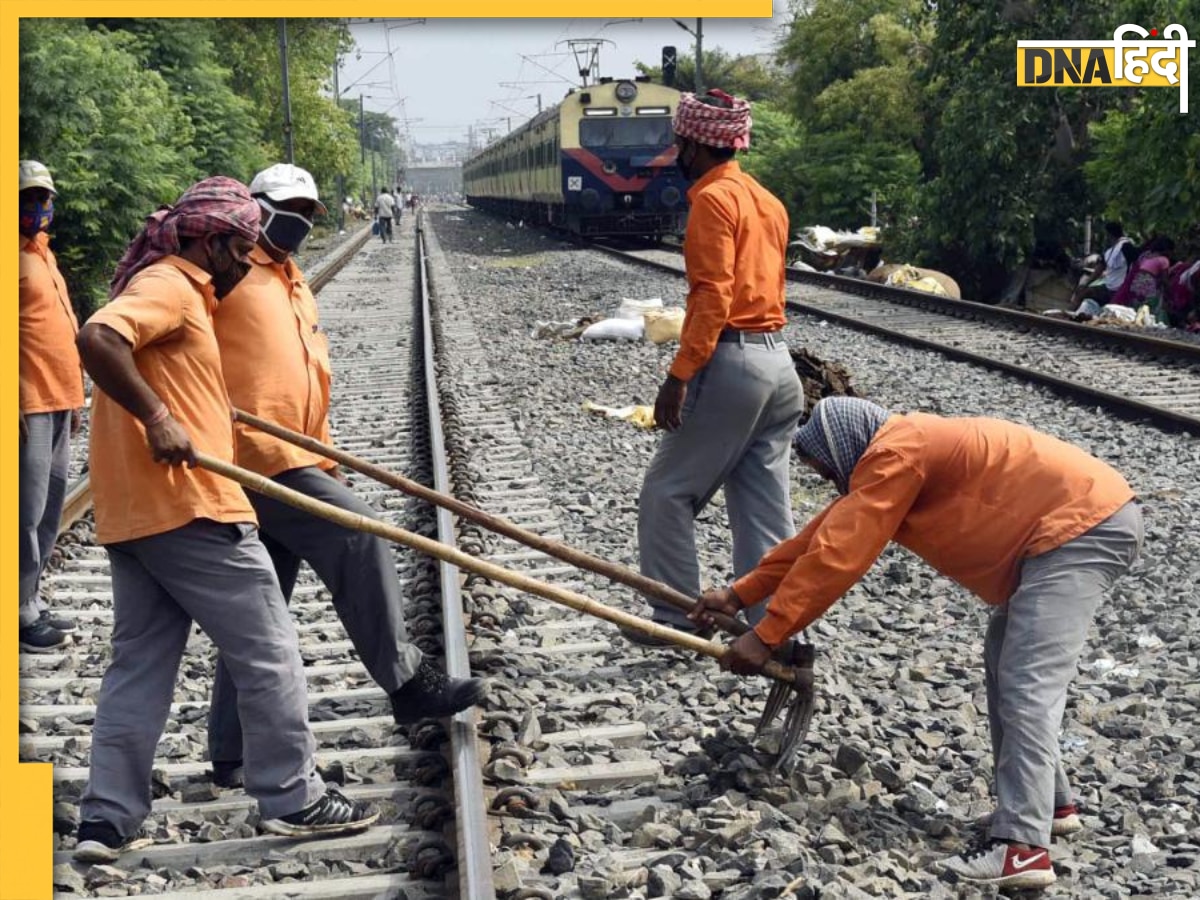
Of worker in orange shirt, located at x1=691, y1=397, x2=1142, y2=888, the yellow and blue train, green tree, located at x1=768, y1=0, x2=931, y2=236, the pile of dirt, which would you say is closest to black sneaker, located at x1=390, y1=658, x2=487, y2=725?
worker in orange shirt, located at x1=691, y1=397, x2=1142, y2=888

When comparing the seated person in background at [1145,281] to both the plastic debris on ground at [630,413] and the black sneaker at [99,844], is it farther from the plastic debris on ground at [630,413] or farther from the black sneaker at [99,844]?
the black sneaker at [99,844]

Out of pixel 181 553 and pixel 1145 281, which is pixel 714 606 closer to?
pixel 181 553

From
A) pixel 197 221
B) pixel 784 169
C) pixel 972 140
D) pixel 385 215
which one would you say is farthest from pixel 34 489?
pixel 385 215

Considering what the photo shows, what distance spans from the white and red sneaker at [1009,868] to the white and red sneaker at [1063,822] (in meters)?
0.25

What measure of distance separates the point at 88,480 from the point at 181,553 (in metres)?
5.20

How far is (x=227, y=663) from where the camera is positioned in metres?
4.10

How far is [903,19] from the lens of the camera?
36.7 meters

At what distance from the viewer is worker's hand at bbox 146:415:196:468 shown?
3.71 metres

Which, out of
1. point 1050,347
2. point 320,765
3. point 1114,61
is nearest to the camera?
point 320,765

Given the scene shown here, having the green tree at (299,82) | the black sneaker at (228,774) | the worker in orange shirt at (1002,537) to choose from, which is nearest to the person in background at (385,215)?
the green tree at (299,82)

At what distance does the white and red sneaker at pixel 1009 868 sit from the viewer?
149 inches

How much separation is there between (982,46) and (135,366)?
22240 mm

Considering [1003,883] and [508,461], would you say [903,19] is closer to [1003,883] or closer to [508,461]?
[508,461]

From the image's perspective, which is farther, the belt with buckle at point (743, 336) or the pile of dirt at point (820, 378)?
the pile of dirt at point (820, 378)
